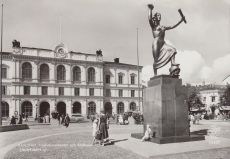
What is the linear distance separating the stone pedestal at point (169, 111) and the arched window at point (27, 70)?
120ft

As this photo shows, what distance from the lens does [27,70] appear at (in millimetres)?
42938

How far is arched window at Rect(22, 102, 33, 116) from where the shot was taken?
138 ft

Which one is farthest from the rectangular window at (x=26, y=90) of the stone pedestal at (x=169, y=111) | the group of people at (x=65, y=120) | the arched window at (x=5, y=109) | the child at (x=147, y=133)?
the child at (x=147, y=133)

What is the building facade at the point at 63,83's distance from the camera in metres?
41.7

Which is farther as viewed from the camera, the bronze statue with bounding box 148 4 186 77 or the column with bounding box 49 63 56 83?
the column with bounding box 49 63 56 83

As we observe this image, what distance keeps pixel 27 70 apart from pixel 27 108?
6.81m

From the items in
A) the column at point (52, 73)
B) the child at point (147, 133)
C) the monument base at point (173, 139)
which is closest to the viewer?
the monument base at point (173, 139)

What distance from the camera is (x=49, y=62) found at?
147ft

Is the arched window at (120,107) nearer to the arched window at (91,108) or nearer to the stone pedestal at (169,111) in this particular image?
the arched window at (91,108)

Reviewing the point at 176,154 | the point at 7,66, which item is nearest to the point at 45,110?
the point at 7,66

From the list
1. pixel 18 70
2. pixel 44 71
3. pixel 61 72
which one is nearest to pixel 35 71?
pixel 44 71

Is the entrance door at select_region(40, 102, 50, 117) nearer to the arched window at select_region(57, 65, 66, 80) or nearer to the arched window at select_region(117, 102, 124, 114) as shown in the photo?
the arched window at select_region(57, 65, 66, 80)

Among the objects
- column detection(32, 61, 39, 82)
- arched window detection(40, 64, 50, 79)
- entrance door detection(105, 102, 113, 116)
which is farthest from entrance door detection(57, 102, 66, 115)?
entrance door detection(105, 102, 113, 116)

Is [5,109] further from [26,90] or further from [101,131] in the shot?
[101,131]
